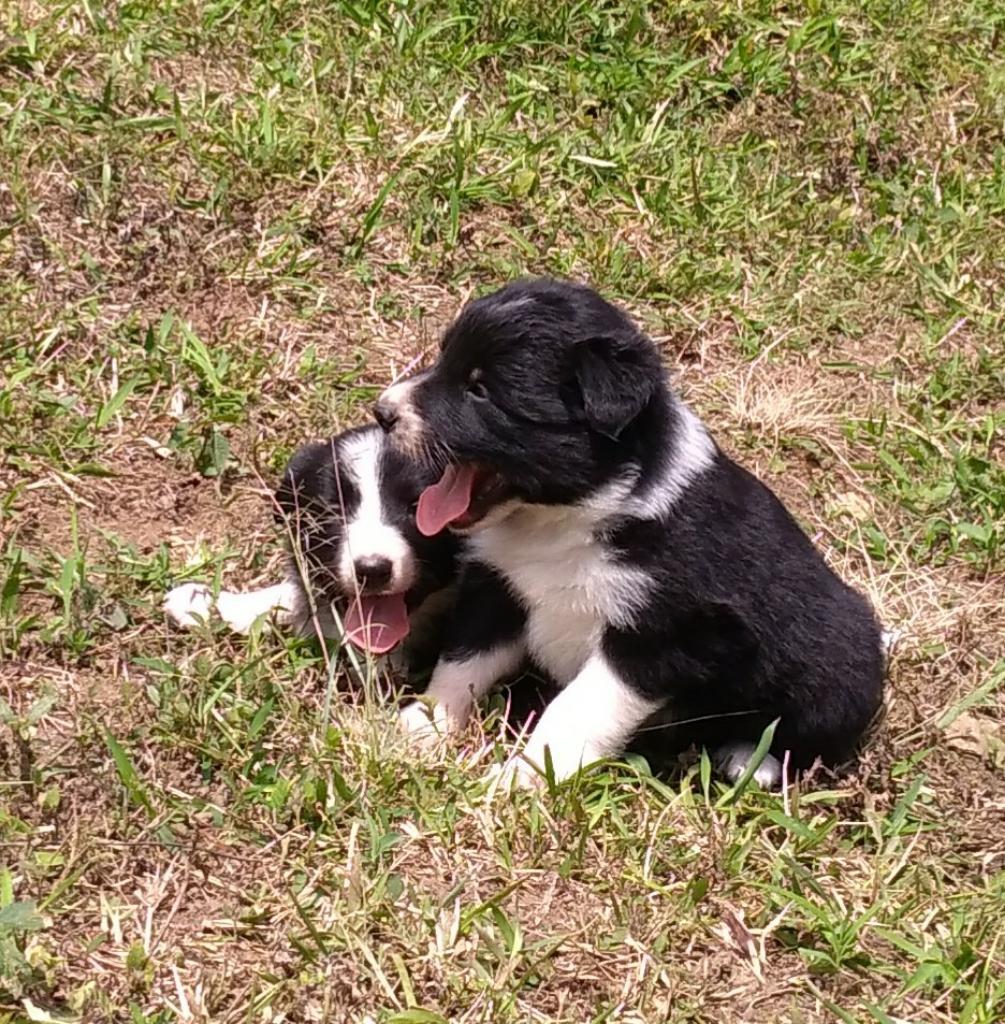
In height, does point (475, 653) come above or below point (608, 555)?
below

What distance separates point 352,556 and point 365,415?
103 cm

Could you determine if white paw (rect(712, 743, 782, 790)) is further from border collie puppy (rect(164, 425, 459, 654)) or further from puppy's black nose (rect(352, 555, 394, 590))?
puppy's black nose (rect(352, 555, 394, 590))

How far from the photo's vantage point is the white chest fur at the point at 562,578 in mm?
3777

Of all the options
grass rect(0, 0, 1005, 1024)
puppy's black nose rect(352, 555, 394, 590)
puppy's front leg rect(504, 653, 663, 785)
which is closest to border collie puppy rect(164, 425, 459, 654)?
puppy's black nose rect(352, 555, 394, 590)

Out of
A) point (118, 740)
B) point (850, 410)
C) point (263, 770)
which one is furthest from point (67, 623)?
point (850, 410)

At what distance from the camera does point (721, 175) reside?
20.3ft

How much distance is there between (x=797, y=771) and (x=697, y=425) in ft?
3.36

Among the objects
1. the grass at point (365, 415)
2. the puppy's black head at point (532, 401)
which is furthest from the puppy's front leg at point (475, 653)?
the puppy's black head at point (532, 401)

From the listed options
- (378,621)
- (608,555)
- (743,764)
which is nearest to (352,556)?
(378,621)

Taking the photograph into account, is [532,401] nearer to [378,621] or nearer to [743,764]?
[378,621]

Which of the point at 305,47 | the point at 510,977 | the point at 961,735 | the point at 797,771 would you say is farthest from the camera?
the point at 305,47

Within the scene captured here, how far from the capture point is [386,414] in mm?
3719

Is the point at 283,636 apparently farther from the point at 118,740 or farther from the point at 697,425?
the point at 697,425

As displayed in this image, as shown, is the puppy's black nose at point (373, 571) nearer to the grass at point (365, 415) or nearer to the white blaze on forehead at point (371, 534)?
the white blaze on forehead at point (371, 534)
